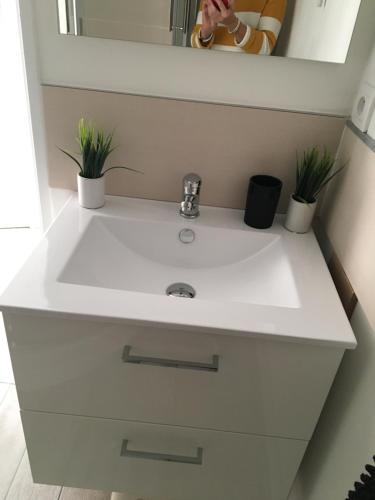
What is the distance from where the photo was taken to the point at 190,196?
1067 mm

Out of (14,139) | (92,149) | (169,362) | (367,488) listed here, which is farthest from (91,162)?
(14,139)

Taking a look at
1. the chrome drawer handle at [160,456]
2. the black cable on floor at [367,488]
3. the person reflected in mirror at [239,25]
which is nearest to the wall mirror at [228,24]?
the person reflected in mirror at [239,25]

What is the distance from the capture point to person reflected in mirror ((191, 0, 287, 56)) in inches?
36.5

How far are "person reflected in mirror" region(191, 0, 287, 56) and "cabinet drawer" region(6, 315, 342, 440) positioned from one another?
0.67 meters

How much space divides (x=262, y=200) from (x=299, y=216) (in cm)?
11

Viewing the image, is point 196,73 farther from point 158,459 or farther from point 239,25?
point 158,459

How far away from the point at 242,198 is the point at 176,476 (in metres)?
0.75

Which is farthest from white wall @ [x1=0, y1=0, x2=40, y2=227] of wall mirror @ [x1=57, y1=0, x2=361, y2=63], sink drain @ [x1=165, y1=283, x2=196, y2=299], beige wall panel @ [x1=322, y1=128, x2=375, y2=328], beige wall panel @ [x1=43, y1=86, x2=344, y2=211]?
beige wall panel @ [x1=322, y1=128, x2=375, y2=328]

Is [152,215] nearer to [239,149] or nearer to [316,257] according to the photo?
[239,149]

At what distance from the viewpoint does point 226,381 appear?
86 centimetres

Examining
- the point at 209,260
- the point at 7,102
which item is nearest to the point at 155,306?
the point at 209,260

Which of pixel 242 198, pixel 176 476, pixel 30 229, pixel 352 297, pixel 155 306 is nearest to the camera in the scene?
pixel 155 306

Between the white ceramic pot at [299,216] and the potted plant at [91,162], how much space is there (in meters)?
0.50

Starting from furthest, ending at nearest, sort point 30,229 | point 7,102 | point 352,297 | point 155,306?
point 30,229
point 7,102
point 352,297
point 155,306
